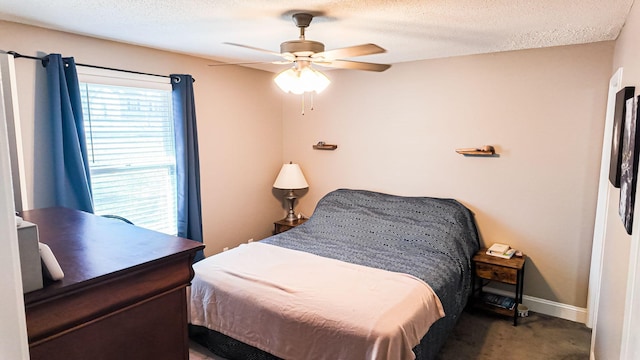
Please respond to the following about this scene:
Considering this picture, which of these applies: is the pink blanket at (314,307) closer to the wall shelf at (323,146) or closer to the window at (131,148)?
the window at (131,148)

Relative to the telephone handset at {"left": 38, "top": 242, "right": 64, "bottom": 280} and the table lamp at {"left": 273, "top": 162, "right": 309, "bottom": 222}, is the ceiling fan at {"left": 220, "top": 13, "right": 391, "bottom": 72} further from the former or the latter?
the table lamp at {"left": 273, "top": 162, "right": 309, "bottom": 222}

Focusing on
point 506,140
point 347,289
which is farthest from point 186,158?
point 506,140

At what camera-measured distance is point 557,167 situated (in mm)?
3229

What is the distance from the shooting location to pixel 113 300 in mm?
→ 892

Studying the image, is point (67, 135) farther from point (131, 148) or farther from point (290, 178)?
point (290, 178)

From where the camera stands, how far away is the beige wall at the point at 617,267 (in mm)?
1659

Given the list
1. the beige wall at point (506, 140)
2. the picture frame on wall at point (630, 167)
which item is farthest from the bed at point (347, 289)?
the picture frame on wall at point (630, 167)

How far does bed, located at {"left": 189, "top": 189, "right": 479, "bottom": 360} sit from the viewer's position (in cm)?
213

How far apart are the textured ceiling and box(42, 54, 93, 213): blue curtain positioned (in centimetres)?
31

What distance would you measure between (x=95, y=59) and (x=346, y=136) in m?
2.52

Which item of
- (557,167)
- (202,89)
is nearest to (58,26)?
(202,89)

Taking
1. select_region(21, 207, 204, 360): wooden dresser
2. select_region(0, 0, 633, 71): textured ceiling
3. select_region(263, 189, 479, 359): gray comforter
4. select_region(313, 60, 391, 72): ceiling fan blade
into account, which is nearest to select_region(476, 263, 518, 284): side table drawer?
select_region(263, 189, 479, 359): gray comforter

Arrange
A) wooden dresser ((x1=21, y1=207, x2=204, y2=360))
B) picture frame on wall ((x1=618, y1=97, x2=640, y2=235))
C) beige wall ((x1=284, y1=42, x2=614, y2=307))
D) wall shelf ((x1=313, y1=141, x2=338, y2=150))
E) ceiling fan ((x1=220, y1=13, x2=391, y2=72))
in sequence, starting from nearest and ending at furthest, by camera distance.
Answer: wooden dresser ((x1=21, y1=207, x2=204, y2=360)) < picture frame on wall ((x1=618, y1=97, x2=640, y2=235)) < ceiling fan ((x1=220, y1=13, x2=391, y2=72)) < beige wall ((x1=284, y1=42, x2=614, y2=307)) < wall shelf ((x1=313, y1=141, x2=338, y2=150))

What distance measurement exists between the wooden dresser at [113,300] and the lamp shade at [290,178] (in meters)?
3.30
